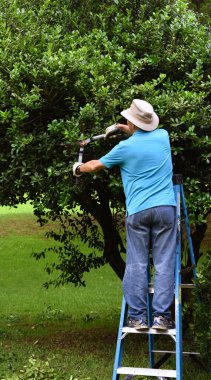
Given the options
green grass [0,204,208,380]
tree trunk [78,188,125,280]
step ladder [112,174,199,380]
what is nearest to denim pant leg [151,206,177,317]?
step ladder [112,174,199,380]

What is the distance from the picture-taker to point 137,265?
6371 mm

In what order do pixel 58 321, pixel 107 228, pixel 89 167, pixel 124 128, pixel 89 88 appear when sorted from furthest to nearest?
1. pixel 58 321
2. pixel 107 228
3. pixel 89 88
4. pixel 124 128
5. pixel 89 167

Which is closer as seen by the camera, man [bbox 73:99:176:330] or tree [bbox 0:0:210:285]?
man [bbox 73:99:176:330]

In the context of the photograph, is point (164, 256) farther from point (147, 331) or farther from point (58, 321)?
point (58, 321)

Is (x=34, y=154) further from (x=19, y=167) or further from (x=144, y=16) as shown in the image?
(x=144, y=16)

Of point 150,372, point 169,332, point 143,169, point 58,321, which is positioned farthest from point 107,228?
point 150,372

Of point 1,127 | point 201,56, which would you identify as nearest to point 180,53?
point 201,56

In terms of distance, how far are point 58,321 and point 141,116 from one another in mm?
7016

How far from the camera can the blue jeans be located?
6301mm

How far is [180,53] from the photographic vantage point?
8219 mm

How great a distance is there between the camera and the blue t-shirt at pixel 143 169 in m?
6.32

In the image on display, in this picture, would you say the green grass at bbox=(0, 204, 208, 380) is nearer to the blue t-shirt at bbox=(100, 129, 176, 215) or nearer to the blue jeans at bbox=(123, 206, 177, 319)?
the blue jeans at bbox=(123, 206, 177, 319)

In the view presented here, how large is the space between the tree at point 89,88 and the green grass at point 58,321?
6.30 ft

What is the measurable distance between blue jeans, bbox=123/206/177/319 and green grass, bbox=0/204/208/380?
5.41 ft
